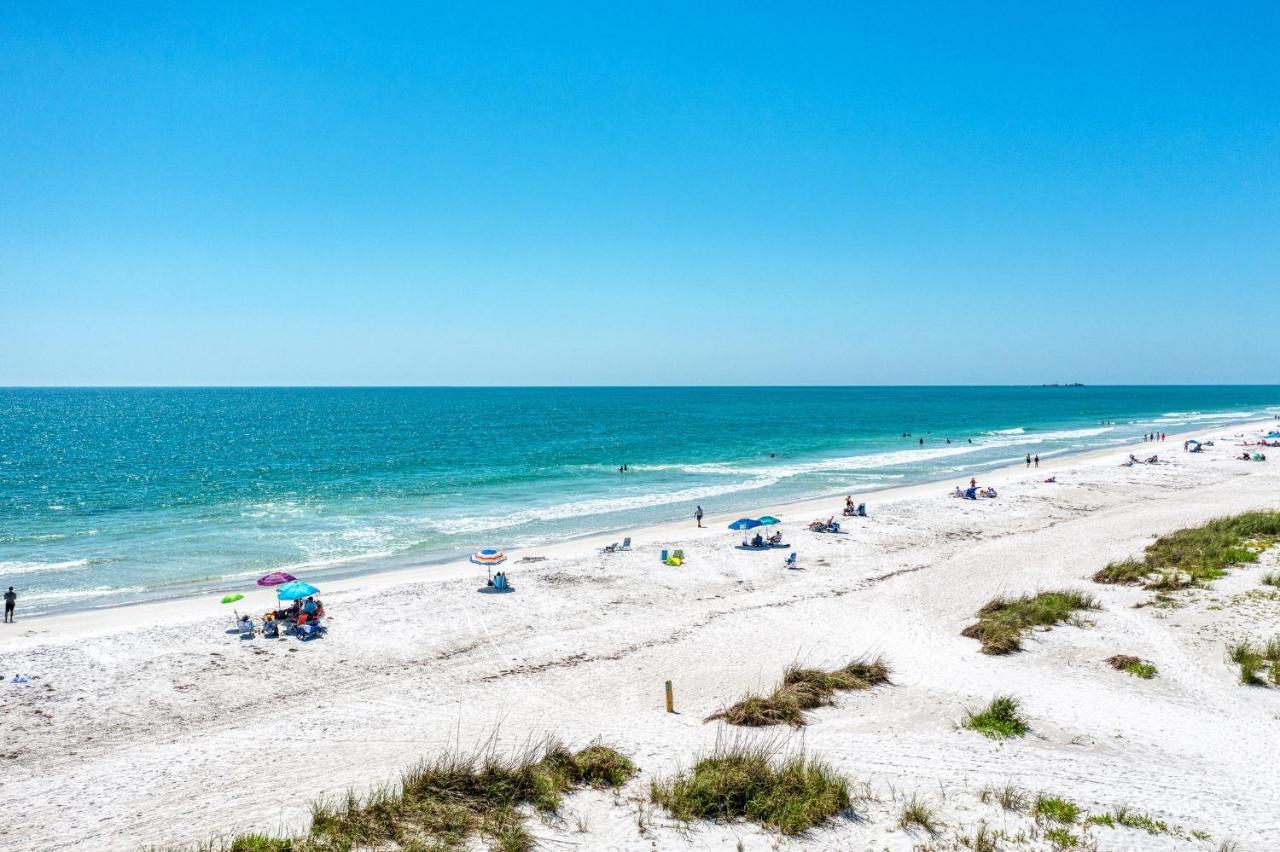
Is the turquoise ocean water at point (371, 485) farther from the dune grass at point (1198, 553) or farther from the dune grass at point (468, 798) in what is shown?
the dune grass at point (1198, 553)

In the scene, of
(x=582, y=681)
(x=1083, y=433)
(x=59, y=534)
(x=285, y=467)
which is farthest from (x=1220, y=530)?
(x=1083, y=433)

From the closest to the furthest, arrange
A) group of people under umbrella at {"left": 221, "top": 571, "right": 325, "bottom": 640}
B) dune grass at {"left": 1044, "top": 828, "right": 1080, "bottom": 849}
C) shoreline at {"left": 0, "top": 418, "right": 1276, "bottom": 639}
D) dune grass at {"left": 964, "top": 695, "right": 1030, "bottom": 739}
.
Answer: dune grass at {"left": 1044, "top": 828, "right": 1080, "bottom": 849}
dune grass at {"left": 964, "top": 695, "right": 1030, "bottom": 739}
group of people under umbrella at {"left": 221, "top": 571, "right": 325, "bottom": 640}
shoreline at {"left": 0, "top": 418, "right": 1276, "bottom": 639}

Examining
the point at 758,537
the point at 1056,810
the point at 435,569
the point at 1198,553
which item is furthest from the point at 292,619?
the point at 1198,553

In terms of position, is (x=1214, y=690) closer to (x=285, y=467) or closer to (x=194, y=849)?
(x=194, y=849)

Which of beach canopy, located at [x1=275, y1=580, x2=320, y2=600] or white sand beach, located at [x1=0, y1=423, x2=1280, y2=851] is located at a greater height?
beach canopy, located at [x1=275, y1=580, x2=320, y2=600]

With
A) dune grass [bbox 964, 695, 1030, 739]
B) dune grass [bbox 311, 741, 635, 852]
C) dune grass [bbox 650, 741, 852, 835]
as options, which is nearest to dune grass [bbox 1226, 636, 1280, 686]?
dune grass [bbox 964, 695, 1030, 739]

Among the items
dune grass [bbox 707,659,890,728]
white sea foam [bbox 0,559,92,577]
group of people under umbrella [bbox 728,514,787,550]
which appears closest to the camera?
dune grass [bbox 707,659,890,728]

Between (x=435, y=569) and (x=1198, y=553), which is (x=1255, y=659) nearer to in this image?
(x=1198, y=553)

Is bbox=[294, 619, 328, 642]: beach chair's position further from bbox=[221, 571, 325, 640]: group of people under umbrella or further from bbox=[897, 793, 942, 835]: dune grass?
bbox=[897, 793, 942, 835]: dune grass
